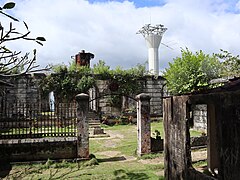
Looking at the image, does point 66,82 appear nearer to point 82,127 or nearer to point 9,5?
point 82,127

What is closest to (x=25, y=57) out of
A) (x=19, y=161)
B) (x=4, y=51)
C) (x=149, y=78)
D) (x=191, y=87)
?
(x=4, y=51)

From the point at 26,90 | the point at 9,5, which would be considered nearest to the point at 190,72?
the point at 26,90

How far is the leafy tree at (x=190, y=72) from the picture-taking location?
1480 centimetres

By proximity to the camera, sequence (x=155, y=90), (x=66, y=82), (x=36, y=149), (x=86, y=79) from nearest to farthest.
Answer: (x=36, y=149) → (x=66, y=82) → (x=86, y=79) → (x=155, y=90)

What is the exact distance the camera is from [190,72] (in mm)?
14898

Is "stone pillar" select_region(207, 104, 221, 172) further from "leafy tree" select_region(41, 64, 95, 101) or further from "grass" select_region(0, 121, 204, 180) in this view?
"leafy tree" select_region(41, 64, 95, 101)

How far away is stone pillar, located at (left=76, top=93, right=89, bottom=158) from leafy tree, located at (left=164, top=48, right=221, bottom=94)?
8505 millimetres

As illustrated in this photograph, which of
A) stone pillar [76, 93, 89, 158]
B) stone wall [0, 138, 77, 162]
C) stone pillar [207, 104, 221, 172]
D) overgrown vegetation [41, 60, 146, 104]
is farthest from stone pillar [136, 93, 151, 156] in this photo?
overgrown vegetation [41, 60, 146, 104]

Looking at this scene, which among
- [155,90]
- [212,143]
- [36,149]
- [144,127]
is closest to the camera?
[212,143]

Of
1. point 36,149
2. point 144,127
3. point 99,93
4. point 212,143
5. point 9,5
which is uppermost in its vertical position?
point 99,93

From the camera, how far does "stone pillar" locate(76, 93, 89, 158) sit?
26.0ft

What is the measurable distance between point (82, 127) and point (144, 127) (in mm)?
2205

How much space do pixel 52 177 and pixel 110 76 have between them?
44.1 feet

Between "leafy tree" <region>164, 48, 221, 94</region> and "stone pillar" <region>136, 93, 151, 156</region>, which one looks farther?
"leafy tree" <region>164, 48, 221, 94</region>
